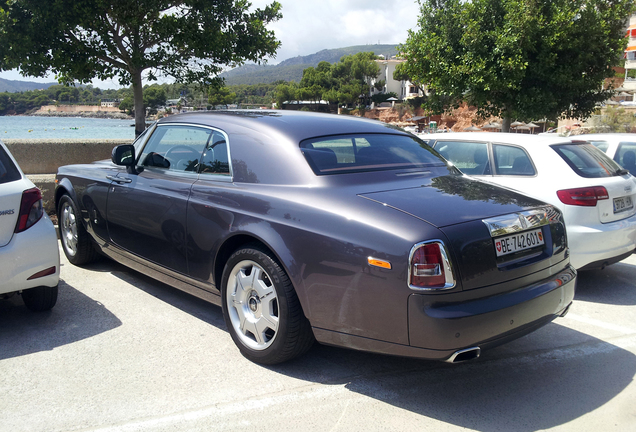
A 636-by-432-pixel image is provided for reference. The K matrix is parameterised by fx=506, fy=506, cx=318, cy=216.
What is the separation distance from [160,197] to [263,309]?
1333mm

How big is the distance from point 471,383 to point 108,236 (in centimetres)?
328

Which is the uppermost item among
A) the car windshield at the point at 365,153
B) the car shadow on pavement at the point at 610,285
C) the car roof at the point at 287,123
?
the car roof at the point at 287,123

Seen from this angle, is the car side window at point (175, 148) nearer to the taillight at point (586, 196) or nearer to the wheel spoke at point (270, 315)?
the wheel spoke at point (270, 315)

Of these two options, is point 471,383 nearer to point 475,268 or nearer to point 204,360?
point 475,268

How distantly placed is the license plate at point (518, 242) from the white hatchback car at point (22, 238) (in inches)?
123

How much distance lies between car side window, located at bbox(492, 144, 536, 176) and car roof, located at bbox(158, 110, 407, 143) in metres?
1.78

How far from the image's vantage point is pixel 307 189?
3.03m

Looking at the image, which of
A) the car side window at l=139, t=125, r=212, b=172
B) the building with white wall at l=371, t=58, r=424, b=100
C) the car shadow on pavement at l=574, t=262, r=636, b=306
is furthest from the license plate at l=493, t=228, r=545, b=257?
the building with white wall at l=371, t=58, r=424, b=100

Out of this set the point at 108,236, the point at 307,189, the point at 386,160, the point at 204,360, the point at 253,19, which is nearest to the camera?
the point at 307,189

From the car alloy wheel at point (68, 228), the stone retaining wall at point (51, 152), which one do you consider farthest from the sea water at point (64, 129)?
the car alloy wheel at point (68, 228)

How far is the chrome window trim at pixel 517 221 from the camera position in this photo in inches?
108

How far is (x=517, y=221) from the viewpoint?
2.87 metres

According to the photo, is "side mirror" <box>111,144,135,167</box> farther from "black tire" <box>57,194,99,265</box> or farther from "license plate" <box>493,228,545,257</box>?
"license plate" <box>493,228,545,257</box>

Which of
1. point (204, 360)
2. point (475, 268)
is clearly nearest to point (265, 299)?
point (204, 360)
